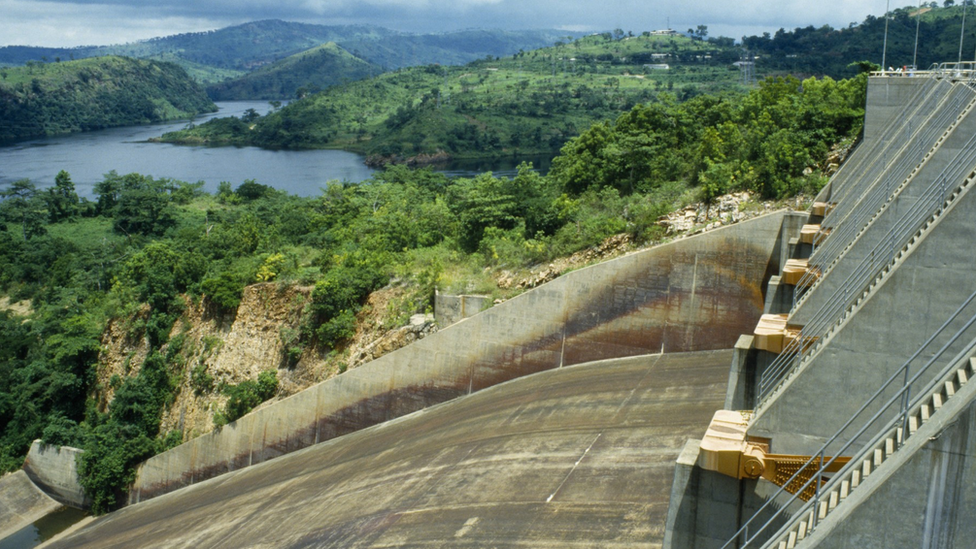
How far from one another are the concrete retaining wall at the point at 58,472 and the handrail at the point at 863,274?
24.0 m

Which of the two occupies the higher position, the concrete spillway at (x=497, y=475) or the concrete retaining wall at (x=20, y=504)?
the concrete spillway at (x=497, y=475)

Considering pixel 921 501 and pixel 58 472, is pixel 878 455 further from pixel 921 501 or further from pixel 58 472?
pixel 58 472

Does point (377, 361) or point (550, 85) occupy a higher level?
point (550, 85)

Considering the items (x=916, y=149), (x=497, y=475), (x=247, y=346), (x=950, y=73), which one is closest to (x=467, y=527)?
(x=497, y=475)

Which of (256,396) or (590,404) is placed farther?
(256,396)

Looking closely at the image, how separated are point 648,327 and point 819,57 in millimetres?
94378

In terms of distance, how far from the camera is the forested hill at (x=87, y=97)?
145000mm

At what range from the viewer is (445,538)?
1491 cm

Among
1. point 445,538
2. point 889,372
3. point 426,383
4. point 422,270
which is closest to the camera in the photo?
point 889,372

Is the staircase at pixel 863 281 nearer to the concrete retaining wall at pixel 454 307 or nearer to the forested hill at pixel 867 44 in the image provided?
the concrete retaining wall at pixel 454 307

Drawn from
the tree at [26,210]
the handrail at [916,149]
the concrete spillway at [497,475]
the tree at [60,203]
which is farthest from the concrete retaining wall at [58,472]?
the tree at [60,203]

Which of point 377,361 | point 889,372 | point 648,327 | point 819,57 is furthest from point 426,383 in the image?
point 819,57

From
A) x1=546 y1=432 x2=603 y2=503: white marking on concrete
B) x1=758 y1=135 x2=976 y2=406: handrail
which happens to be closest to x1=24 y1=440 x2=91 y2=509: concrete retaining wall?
x1=546 y1=432 x2=603 y2=503: white marking on concrete

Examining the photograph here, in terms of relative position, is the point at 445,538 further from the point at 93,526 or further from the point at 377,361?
the point at 93,526
